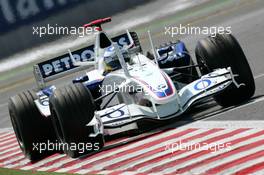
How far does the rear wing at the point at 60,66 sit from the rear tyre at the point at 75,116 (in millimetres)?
2396

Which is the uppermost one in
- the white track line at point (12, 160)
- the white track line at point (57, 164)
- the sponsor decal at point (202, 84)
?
the sponsor decal at point (202, 84)

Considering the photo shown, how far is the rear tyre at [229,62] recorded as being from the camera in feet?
36.9

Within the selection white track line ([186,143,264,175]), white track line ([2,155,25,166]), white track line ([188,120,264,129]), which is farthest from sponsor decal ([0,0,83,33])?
white track line ([186,143,264,175])

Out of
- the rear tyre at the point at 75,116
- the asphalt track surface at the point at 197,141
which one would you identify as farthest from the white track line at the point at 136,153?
the rear tyre at the point at 75,116

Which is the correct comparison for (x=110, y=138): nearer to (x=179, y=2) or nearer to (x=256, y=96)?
(x=256, y=96)

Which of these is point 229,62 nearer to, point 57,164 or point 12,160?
point 57,164

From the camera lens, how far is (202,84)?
1100cm

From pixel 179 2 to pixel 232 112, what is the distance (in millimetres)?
21006

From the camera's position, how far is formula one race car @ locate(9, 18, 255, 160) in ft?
34.3

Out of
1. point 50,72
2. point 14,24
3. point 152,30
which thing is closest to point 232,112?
point 50,72

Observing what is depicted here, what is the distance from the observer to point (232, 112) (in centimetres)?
1100

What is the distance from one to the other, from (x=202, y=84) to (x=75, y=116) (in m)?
1.85
